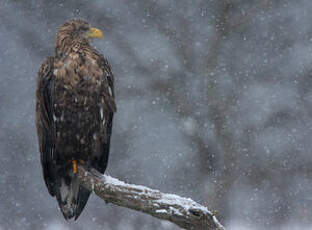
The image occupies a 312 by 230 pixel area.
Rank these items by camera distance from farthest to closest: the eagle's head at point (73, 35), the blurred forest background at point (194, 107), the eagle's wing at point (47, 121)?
the blurred forest background at point (194, 107)
the eagle's head at point (73, 35)
the eagle's wing at point (47, 121)

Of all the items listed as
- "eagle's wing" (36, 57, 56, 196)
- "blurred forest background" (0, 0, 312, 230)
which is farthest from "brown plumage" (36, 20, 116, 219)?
"blurred forest background" (0, 0, 312, 230)

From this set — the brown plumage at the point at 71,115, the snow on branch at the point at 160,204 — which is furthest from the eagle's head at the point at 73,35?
the snow on branch at the point at 160,204

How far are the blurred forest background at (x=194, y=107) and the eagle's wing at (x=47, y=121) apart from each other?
22.6ft

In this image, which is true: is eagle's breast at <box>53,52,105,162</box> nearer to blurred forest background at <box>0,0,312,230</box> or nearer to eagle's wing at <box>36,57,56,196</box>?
eagle's wing at <box>36,57,56,196</box>

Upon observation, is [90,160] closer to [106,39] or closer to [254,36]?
[106,39]

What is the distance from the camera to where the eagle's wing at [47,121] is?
4.74m

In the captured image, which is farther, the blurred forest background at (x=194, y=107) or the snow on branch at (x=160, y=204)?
the blurred forest background at (x=194, y=107)

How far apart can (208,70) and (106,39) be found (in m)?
2.60

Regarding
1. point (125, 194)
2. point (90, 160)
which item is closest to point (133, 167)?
point (90, 160)

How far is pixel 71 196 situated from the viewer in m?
4.84

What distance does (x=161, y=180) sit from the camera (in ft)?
42.9

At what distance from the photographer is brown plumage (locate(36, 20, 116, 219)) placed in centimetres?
461

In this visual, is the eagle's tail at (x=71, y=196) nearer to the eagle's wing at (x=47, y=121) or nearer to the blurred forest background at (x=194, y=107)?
the eagle's wing at (x=47, y=121)

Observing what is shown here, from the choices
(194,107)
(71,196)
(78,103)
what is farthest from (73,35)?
(194,107)
